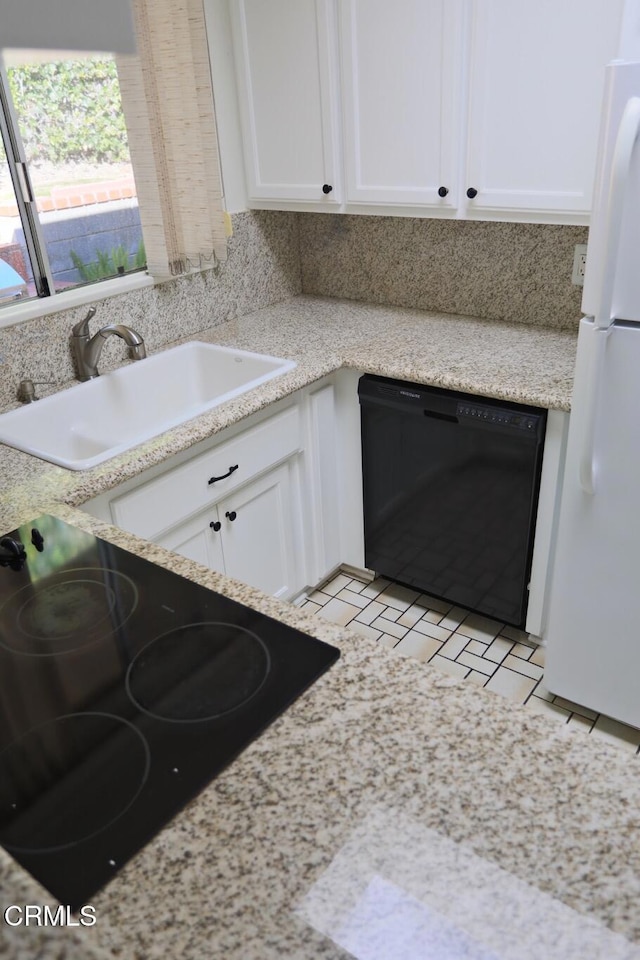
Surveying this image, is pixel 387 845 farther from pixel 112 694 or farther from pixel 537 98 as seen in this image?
pixel 537 98

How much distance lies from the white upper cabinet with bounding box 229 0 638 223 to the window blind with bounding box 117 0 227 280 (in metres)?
0.22

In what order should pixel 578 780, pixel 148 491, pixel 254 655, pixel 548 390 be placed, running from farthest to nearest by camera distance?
pixel 548 390 → pixel 148 491 → pixel 254 655 → pixel 578 780

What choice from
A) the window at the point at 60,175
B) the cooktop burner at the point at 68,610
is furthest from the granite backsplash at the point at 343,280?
the cooktop burner at the point at 68,610

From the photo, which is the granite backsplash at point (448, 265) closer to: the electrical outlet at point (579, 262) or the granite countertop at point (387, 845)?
the electrical outlet at point (579, 262)

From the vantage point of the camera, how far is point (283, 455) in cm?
228

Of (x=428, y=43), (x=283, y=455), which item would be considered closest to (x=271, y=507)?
(x=283, y=455)

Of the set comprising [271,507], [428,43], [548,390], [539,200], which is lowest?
[271,507]

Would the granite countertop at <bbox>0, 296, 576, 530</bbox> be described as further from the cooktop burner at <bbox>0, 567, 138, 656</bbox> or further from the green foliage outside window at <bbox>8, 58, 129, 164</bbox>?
the green foliage outside window at <bbox>8, 58, 129, 164</bbox>

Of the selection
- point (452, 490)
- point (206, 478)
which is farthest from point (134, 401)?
point (452, 490)

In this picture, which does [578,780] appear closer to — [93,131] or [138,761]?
[138,761]

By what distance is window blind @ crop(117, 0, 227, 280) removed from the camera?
2.18 metres

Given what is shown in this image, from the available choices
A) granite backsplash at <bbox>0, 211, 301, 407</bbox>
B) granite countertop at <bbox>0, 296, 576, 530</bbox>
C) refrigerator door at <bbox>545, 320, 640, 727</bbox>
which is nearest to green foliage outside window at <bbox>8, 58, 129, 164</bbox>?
granite backsplash at <bbox>0, 211, 301, 407</bbox>

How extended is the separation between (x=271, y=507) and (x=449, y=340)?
79 centimetres

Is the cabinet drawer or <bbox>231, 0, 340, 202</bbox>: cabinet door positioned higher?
<bbox>231, 0, 340, 202</bbox>: cabinet door
